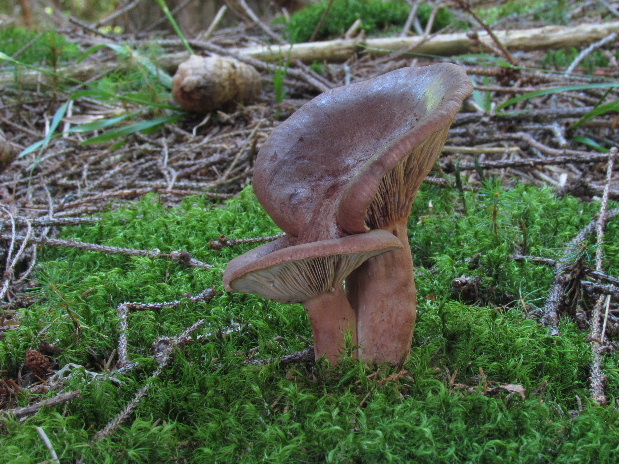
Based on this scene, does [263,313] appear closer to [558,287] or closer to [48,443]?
[48,443]

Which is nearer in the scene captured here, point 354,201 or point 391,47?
point 354,201

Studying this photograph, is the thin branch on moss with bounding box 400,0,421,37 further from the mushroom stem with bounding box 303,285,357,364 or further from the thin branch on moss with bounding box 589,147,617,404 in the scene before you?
the mushroom stem with bounding box 303,285,357,364

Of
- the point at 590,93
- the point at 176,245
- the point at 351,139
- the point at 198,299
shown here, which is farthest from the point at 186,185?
the point at 590,93

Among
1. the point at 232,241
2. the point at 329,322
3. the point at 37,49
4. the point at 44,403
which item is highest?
the point at 37,49

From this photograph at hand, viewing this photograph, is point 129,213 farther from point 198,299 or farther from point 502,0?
point 502,0

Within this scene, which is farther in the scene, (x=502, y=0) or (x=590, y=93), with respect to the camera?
(x=502, y=0)

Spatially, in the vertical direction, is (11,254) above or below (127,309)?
below

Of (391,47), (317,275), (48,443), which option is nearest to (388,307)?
(317,275)

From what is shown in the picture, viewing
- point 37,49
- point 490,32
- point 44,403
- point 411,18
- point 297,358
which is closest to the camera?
point 44,403

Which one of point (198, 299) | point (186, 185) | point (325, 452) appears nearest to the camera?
point (325, 452)
